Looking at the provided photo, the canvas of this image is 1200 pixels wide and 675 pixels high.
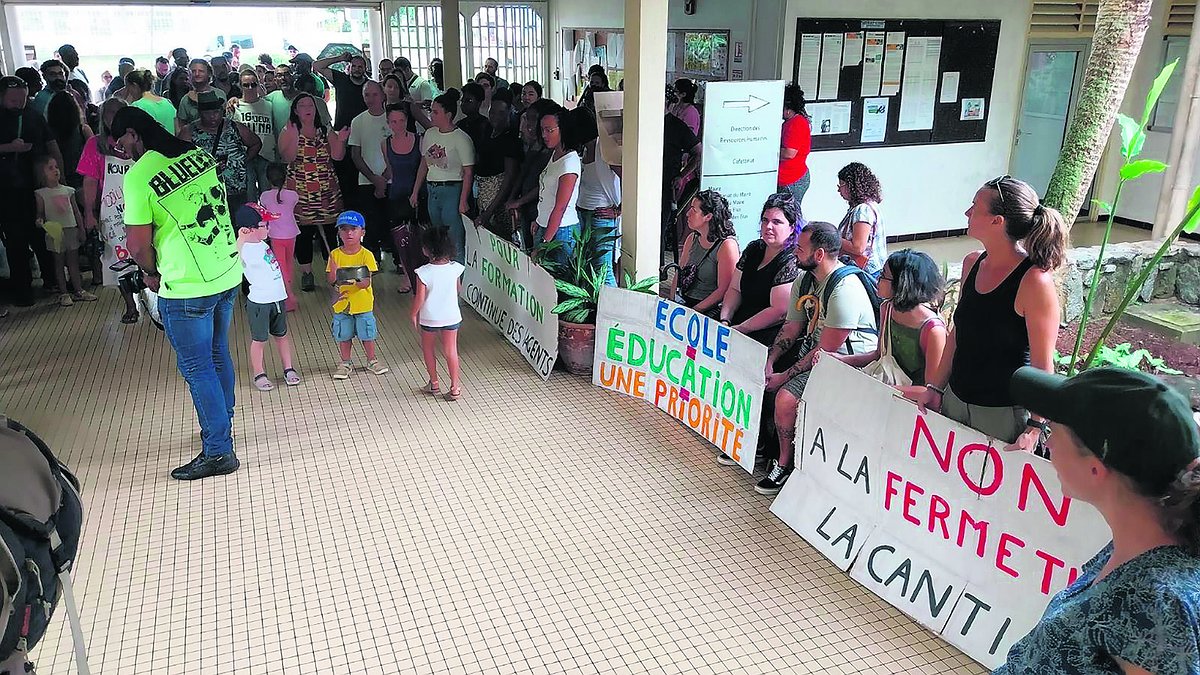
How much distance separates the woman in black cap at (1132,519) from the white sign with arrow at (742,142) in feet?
14.9

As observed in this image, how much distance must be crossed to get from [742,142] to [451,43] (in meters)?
4.04

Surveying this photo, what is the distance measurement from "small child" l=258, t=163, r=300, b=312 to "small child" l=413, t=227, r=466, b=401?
1472 millimetres

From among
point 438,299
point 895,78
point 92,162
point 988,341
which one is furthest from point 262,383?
point 895,78

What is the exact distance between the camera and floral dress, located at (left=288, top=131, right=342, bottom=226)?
630 cm

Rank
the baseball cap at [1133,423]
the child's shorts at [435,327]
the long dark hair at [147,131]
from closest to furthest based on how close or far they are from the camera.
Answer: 1. the baseball cap at [1133,423]
2. the long dark hair at [147,131]
3. the child's shorts at [435,327]

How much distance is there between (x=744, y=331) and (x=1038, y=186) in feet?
22.6

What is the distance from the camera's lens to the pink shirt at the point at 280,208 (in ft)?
19.4

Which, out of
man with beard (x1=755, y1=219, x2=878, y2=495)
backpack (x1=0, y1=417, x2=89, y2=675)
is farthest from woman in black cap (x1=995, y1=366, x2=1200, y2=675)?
man with beard (x1=755, y1=219, x2=878, y2=495)

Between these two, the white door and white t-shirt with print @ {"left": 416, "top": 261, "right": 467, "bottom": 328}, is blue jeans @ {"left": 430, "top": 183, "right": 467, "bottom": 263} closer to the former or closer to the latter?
white t-shirt with print @ {"left": 416, "top": 261, "right": 467, "bottom": 328}

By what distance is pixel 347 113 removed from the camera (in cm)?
827

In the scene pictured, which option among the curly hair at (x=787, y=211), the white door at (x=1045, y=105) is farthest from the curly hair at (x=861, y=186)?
the white door at (x=1045, y=105)

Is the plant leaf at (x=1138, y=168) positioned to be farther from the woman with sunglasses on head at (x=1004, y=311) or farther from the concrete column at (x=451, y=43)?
the concrete column at (x=451, y=43)

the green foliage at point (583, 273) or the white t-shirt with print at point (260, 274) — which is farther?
the green foliage at point (583, 273)

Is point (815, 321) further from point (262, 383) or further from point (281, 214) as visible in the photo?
point (281, 214)
